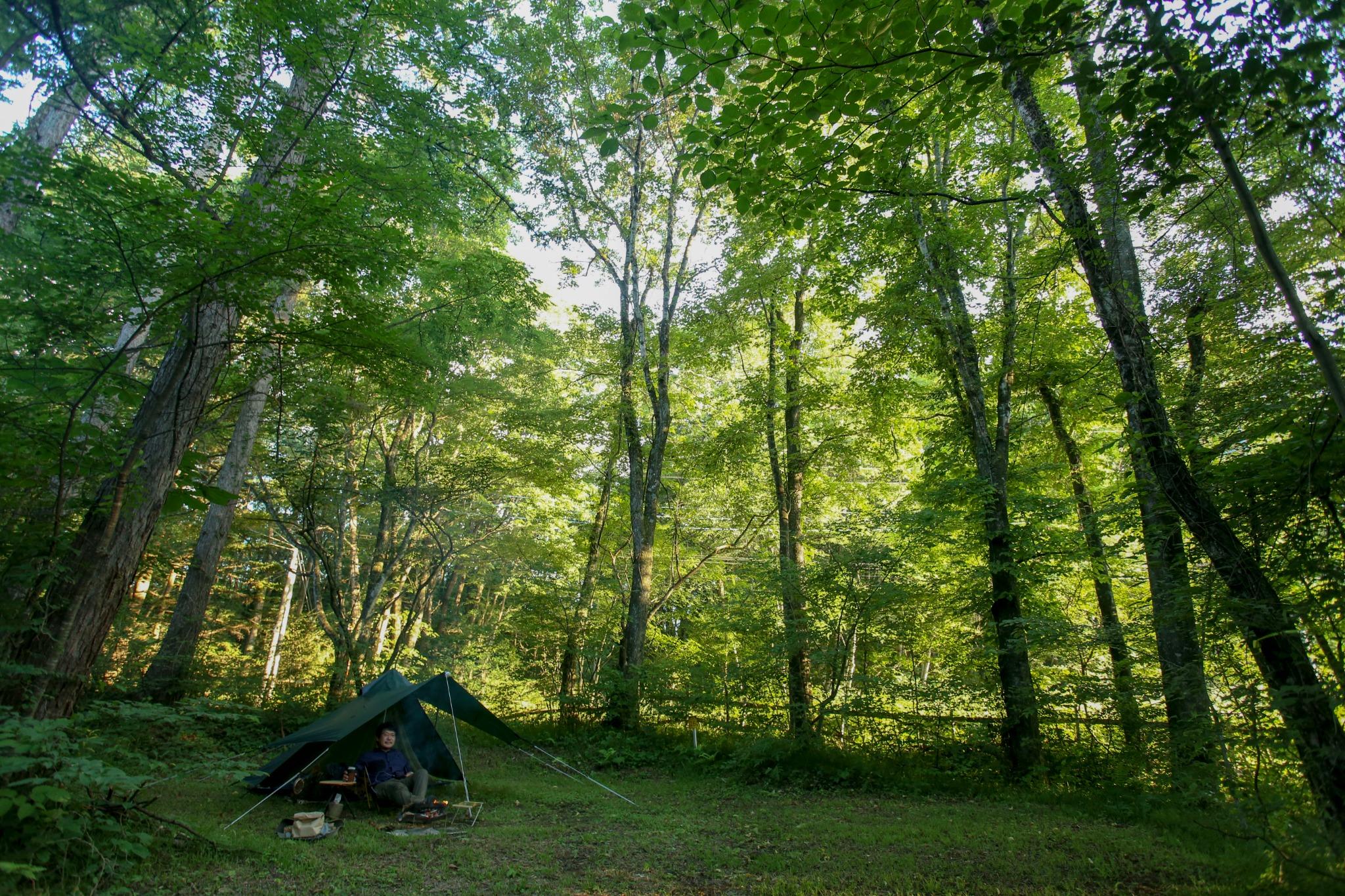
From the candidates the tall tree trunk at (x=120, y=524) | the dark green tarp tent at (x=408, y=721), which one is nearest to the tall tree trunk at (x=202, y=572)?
the dark green tarp tent at (x=408, y=721)

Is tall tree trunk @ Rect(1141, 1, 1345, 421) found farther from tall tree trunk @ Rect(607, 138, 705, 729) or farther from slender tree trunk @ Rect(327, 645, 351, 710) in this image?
slender tree trunk @ Rect(327, 645, 351, 710)

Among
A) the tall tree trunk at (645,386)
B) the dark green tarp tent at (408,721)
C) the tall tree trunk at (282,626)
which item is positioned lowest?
the dark green tarp tent at (408,721)

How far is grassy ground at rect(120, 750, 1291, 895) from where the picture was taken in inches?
146

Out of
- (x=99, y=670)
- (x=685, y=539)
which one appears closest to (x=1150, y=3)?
(x=99, y=670)

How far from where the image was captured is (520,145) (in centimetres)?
1084

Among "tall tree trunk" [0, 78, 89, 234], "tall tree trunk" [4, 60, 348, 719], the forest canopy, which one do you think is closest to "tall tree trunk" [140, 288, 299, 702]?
the forest canopy

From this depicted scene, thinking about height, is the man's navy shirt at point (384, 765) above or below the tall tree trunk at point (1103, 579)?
below

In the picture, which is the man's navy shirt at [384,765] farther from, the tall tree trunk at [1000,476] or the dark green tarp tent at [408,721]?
the tall tree trunk at [1000,476]

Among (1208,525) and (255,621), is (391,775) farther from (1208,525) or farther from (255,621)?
(255,621)

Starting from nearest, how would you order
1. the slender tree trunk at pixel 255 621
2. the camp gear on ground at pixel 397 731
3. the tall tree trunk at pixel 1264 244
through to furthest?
the tall tree trunk at pixel 1264 244 < the camp gear on ground at pixel 397 731 < the slender tree trunk at pixel 255 621

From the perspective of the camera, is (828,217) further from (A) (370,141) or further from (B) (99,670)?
(B) (99,670)

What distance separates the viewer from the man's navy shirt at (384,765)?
232 inches

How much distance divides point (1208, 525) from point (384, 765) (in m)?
6.70

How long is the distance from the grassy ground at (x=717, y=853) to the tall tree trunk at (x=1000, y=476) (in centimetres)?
93
